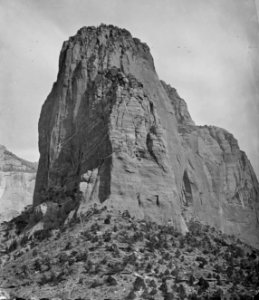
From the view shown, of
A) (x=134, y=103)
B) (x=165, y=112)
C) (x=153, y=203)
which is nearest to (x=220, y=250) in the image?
(x=153, y=203)

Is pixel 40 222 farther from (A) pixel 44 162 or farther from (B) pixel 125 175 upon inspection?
(A) pixel 44 162

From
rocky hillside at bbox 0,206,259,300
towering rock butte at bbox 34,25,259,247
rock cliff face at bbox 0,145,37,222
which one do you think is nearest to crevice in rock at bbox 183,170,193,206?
towering rock butte at bbox 34,25,259,247

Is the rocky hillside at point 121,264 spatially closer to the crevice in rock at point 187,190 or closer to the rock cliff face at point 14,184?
the crevice in rock at point 187,190

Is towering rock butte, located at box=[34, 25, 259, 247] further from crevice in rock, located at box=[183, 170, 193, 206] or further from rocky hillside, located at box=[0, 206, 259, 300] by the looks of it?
rocky hillside, located at box=[0, 206, 259, 300]

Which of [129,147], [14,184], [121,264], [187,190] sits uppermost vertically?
[14,184]

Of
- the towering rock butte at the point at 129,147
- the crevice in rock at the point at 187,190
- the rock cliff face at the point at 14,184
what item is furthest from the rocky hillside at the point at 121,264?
the rock cliff face at the point at 14,184

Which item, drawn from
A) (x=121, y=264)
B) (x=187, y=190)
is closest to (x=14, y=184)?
(x=187, y=190)

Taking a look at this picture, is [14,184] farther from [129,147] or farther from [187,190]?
[129,147]
